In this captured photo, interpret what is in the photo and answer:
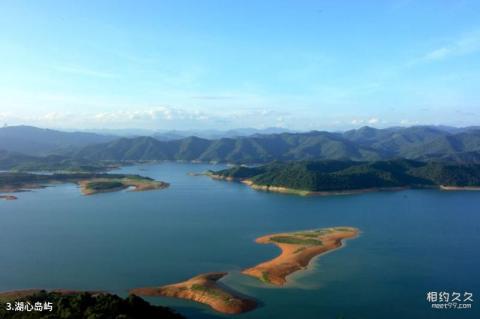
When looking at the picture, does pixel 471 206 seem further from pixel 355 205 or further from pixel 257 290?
pixel 257 290

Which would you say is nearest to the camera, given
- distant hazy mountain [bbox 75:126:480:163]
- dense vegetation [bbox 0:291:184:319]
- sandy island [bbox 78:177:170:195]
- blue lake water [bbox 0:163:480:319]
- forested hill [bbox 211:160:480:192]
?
dense vegetation [bbox 0:291:184:319]

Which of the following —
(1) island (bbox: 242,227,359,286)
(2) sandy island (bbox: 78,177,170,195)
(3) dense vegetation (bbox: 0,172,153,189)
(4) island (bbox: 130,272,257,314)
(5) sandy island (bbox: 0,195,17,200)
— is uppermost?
(3) dense vegetation (bbox: 0,172,153,189)

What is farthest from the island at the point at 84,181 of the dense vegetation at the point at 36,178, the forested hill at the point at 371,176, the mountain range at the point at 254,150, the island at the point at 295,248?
the mountain range at the point at 254,150

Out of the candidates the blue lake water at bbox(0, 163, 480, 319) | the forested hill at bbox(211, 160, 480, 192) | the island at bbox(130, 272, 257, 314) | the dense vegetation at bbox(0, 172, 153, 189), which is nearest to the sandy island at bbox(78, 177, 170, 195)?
the dense vegetation at bbox(0, 172, 153, 189)

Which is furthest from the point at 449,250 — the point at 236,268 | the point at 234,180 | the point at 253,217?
the point at 234,180

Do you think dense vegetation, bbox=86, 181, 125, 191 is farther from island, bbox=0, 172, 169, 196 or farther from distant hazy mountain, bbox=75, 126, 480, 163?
distant hazy mountain, bbox=75, 126, 480, 163

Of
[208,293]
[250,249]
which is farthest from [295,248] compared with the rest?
[208,293]

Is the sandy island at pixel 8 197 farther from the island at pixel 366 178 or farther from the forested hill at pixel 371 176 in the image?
the forested hill at pixel 371 176
